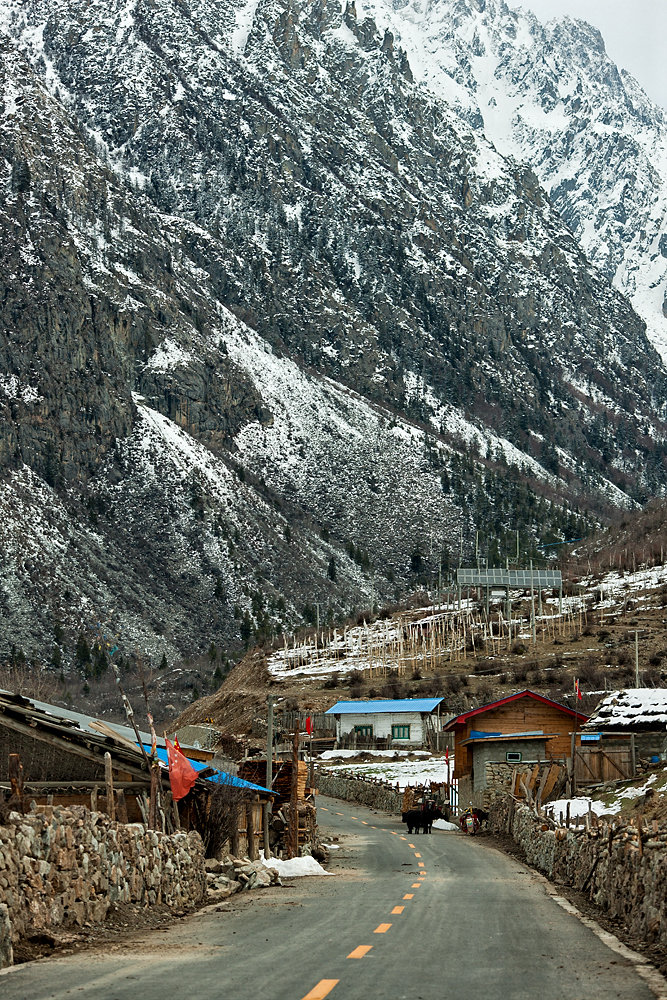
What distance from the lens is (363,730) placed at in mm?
96000

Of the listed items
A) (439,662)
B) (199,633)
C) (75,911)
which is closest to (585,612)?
(439,662)

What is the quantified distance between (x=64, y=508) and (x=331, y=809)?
380 feet

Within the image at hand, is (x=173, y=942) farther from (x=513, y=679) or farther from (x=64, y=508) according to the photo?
(x=64, y=508)

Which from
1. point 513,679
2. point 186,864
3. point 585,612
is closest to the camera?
point 186,864

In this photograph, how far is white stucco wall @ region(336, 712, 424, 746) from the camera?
9388cm

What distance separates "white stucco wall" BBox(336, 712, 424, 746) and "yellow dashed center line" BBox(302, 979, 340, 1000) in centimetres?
8128

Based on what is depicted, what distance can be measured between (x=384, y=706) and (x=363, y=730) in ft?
7.59

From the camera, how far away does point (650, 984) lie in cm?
1366

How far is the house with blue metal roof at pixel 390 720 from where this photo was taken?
9356 centimetres

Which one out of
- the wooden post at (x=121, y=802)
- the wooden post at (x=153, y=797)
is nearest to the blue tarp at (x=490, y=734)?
the wooden post at (x=121, y=802)

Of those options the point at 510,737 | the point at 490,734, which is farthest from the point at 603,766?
the point at 490,734

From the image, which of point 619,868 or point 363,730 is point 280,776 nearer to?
point 619,868

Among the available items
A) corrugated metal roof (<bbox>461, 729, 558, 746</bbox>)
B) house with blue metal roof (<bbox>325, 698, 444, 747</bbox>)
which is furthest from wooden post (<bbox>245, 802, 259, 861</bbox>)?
house with blue metal roof (<bbox>325, 698, 444, 747</bbox>)

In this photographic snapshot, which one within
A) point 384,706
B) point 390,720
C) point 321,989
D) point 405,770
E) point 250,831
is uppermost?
point 384,706
